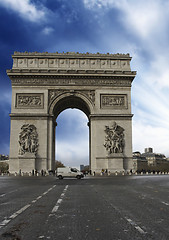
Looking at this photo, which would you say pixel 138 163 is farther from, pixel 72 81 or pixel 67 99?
pixel 72 81

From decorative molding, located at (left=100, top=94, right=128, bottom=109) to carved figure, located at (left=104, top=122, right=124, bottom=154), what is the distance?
2.88 m

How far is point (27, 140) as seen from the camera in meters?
37.1

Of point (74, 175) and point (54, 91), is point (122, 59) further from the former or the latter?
point (74, 175)

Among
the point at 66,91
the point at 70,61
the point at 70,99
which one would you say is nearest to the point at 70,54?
the point at 70,61

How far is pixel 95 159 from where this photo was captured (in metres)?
38.0

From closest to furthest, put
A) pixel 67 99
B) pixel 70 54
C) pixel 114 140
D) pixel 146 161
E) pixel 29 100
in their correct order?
1. pixel 114 140
2. pixel 29 100
3. pixel 70 54
4. pixel 67 99
5. pixel 146 161

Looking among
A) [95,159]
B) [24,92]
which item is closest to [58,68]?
[24,92]

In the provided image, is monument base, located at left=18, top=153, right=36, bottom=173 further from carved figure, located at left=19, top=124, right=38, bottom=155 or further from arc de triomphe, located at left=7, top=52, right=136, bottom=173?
carved figure, located at left=19, top=124, right=38, bottom=155

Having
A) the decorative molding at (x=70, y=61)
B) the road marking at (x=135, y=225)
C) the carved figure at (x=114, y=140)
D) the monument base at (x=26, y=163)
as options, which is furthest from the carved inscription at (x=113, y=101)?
the road marking at (x=135, y=225)

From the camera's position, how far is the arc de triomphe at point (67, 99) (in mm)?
37531

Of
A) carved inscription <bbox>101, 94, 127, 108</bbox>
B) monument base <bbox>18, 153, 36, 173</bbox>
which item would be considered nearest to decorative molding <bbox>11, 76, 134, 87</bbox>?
carved inscription <bbox>101, 94, 127, 108</bbox>

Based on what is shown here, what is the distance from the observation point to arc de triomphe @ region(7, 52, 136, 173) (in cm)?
3753

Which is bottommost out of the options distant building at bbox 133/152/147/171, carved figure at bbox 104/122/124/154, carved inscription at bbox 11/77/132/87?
distant building at bbox 133/152/147/171

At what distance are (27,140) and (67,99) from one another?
875 centimetres
